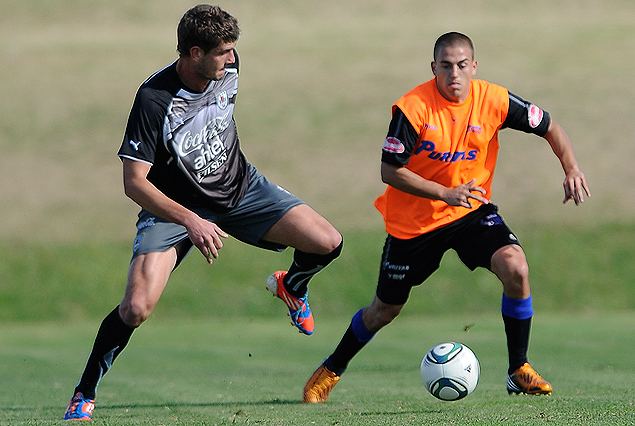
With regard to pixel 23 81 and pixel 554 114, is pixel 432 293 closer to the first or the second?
pixel 554 114

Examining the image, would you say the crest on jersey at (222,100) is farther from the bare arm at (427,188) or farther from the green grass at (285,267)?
the green grass at (285,267)

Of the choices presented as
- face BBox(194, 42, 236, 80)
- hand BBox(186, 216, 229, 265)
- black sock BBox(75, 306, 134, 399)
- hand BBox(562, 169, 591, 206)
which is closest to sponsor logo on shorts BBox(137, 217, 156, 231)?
black sock BBox(75, 306, 134, 399)

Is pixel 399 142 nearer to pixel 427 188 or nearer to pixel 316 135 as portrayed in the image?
pixel 427 188

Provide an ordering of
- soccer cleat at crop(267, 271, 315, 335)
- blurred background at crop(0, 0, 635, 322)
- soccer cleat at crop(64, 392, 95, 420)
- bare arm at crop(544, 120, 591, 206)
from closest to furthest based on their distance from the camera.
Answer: soccer cleat at crop(64, 392, 95, 420) < bare arm at crop(544, 120, 591, 206) < soccer cleat at crop(267, 271, 315, 335) < blurred background at crop(0, 0, 635, 322)

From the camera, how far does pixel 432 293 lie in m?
15.5

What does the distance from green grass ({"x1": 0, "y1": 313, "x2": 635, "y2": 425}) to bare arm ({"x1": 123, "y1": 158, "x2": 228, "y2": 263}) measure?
105cm

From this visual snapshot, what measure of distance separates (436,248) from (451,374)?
990 millimetres

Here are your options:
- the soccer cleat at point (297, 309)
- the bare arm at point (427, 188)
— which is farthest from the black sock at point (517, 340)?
the soccer cleat at point (297, 309)

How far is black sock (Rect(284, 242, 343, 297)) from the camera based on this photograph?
22.2ft

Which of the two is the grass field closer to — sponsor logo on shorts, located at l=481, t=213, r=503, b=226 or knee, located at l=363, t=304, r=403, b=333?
knee, located at l=363, t=304, r=403, b=333

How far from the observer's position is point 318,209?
66.2ft

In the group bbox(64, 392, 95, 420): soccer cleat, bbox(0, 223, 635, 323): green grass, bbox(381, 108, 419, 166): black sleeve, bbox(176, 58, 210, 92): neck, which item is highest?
bbox(176, 58, 210, 92): neck

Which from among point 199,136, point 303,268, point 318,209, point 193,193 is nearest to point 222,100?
point 199,136

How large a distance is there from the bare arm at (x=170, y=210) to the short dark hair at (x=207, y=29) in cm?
83
